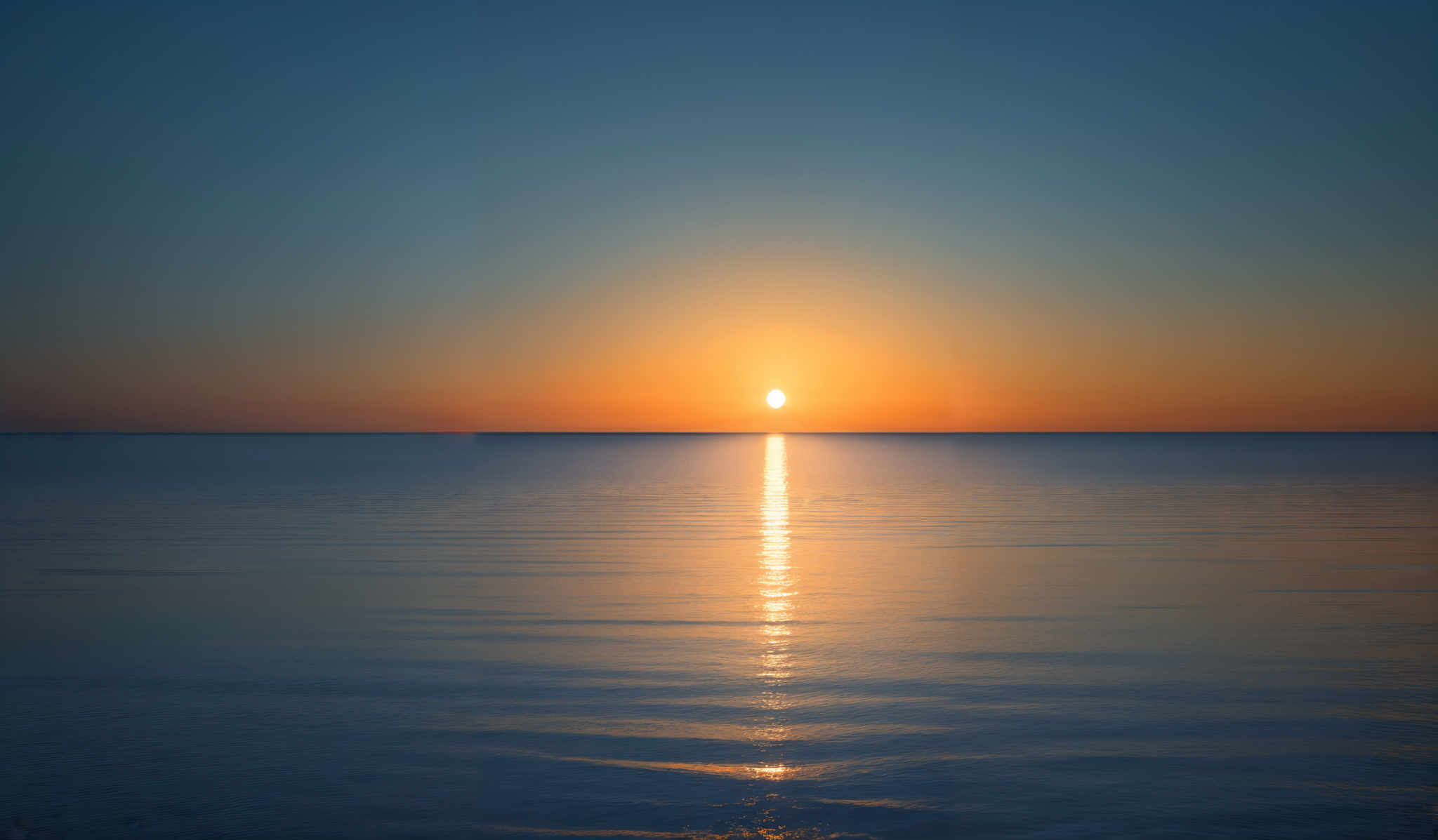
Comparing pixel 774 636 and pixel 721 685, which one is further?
pixel 774 636

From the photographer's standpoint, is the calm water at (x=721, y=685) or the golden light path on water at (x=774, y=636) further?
the golden light path on water at (x=774, y=636)

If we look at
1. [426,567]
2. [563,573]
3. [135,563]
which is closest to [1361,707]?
[563,573]

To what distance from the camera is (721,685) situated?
8859 mm

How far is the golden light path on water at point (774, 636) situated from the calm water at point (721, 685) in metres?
0.05

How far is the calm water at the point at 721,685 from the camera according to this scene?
6.05 m

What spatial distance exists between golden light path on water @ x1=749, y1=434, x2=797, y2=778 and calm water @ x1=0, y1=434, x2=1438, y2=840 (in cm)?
5

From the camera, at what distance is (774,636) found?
437 inches

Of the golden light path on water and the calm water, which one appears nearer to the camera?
the calm water

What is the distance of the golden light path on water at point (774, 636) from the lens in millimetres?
7230

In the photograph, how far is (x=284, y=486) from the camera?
4156cm

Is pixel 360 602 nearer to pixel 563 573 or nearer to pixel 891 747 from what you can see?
pixel 563 573

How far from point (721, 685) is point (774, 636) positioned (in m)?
2.34

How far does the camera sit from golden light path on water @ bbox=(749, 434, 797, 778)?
7.23 meters

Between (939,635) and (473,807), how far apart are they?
6653mm
